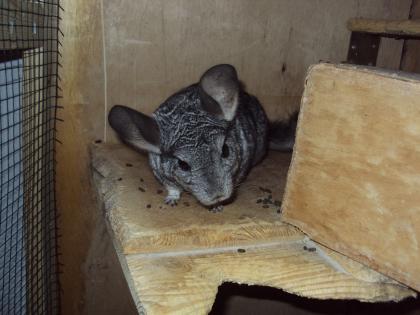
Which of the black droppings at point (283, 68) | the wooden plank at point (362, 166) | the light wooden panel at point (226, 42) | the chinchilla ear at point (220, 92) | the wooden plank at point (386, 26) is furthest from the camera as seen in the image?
the black droppings at point (283, 68)

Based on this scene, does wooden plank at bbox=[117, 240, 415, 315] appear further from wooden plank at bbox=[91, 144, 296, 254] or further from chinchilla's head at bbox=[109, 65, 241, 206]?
chinchilla's head at bbox=[109, 65, 241, 206]

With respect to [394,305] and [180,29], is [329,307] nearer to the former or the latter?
[394,305]

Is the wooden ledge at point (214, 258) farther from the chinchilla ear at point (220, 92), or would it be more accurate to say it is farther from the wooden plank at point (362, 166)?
the chinchilla ear at point (220, 92)

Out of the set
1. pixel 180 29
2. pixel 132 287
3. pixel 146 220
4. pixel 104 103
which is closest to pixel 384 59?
pixel 180 29

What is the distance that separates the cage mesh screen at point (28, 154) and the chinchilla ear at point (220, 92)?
0.56m

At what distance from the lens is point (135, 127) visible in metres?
1.41

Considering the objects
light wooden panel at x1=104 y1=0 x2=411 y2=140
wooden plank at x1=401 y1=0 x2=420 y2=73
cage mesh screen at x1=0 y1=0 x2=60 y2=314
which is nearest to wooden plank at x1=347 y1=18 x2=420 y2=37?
light wooden panel at x1=104 y1=0 x2=411 y2=140

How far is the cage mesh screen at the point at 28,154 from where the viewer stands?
1.49m

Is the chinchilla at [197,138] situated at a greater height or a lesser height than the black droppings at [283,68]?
lesser

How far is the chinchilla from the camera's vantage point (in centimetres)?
137

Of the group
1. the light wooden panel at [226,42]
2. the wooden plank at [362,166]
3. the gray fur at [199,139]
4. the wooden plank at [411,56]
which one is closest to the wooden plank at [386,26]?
the light wooden panel at [226,42]

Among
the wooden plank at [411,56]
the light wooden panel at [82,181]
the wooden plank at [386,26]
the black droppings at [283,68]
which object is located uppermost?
the wooden plank at [386,26]

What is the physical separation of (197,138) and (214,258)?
40cm

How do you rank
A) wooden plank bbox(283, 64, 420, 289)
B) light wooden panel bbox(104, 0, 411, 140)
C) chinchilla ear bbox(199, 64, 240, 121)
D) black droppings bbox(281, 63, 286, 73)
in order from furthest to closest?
black droppings bbox(281, 63, 286, 73)
light wooden panel bbox(104, 0, 411, 140)
chinchilla ear bbox(199, 64, 240, 121)
wooden plank bbox(283, 64, 420, 289)
